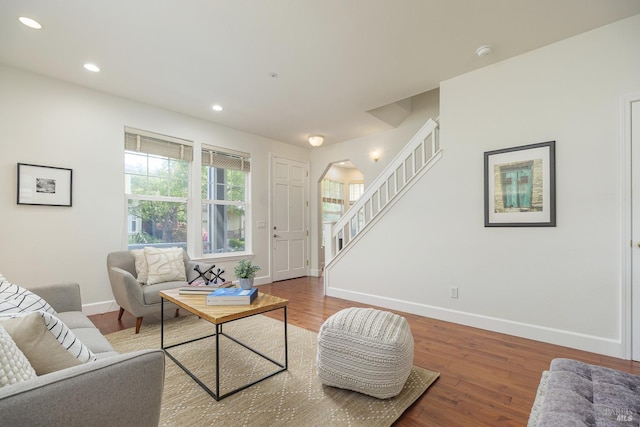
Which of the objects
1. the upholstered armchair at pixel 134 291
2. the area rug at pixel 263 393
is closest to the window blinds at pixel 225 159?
the upholstered armchair at pixel 134 291

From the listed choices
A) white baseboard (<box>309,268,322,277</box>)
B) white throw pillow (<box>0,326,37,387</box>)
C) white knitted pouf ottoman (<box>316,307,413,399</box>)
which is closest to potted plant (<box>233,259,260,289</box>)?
white knitted pouf ottoman (<box>316,307,413,399</box>)

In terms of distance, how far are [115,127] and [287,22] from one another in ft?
8.87

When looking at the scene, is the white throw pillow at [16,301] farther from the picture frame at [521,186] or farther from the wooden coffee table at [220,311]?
the picture frame at [521,186]

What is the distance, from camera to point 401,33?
253 centimetres

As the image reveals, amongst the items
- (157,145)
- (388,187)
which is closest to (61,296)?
(157,145)

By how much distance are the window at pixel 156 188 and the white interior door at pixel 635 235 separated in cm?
491

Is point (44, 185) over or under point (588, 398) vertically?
over

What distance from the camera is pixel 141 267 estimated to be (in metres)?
3.30

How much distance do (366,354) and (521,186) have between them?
2.27 meters

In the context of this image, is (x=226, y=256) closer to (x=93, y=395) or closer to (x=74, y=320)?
(x=74, y=320)

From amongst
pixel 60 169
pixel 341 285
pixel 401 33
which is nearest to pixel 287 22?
pixel 401 33

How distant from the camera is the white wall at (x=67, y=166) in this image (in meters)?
3.05

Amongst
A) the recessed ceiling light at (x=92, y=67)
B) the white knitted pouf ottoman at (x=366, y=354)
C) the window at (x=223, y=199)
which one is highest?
the recessed ceiling light at (x=92, y=67)

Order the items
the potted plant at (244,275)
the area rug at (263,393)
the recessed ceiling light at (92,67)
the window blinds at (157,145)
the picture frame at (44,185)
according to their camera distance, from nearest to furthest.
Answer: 1. the area rug at (263,393)
2. the potted plant at (244,275)
3. the recessed ceiling light at (92,67)
4. the picture frame at (44,185)
5. the window blinds at (157,145)
